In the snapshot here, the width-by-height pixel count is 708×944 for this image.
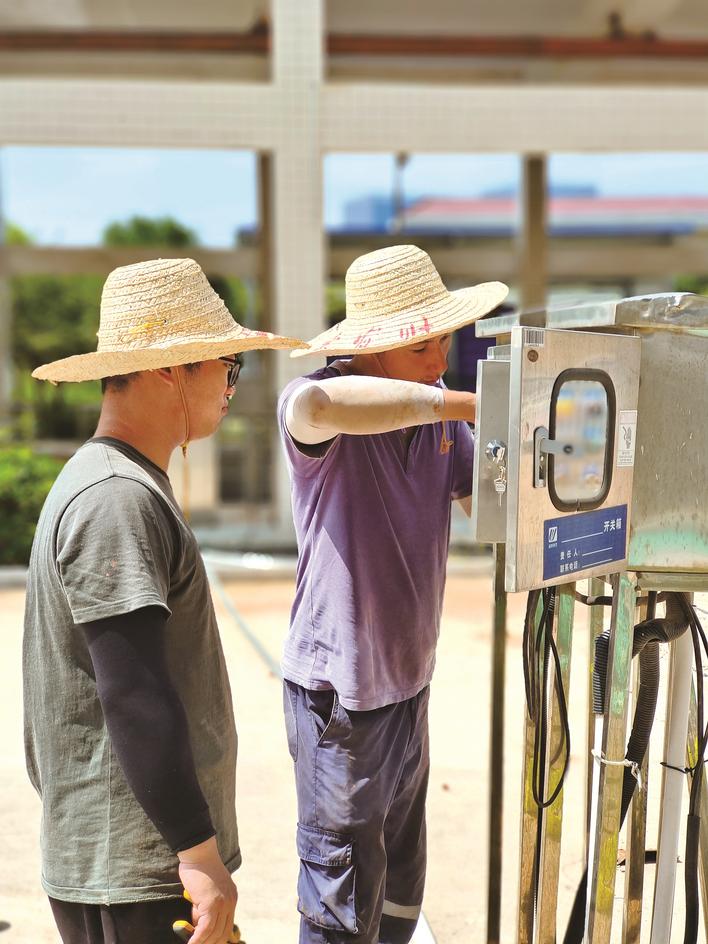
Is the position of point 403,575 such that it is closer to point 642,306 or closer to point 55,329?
point 642,306

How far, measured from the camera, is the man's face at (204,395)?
1701 millimetres

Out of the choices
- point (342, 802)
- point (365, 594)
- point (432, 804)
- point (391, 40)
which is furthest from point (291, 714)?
point (391, 40)

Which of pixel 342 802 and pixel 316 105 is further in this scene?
pixel 316 105

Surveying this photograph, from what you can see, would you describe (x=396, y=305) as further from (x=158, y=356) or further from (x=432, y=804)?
(x=432, y=804)

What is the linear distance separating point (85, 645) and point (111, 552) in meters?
0.17

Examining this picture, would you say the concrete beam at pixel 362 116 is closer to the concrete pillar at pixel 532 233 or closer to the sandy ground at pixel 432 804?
the concrete pillar at pixel 532 233

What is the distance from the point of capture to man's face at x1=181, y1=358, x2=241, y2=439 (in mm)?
1701

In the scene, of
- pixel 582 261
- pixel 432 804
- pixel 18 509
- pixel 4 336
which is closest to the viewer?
pixel 432 804

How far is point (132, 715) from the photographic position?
1421 millimetres

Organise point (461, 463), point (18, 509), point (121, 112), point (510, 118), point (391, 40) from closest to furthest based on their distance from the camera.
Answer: point (461, 463) → point (18, 509) → point (121, 112) → point (510, 118) → point (391, 40)

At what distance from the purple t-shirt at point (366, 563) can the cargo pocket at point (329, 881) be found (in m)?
0.28

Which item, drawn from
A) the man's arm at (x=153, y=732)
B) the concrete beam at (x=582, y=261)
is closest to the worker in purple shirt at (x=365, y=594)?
the man's arm at (x=153, y=732)

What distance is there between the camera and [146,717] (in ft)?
4.67

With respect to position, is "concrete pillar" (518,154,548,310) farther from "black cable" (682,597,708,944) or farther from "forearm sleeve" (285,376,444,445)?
"forearm sleeve" (285,376,444,445)
